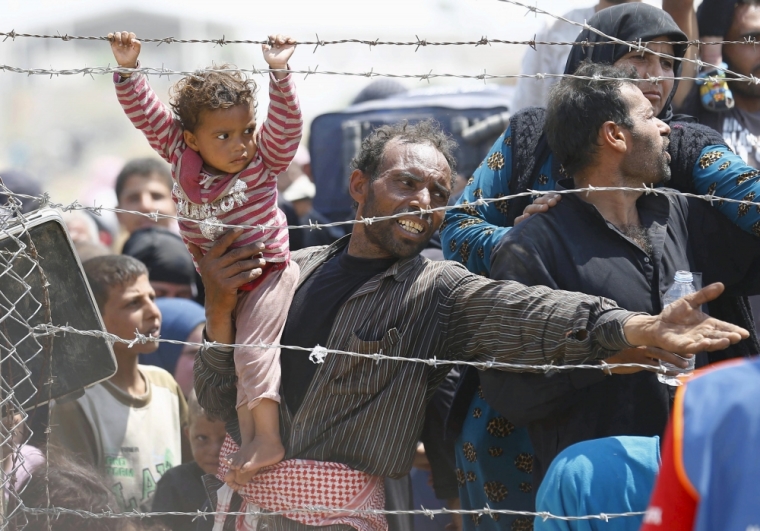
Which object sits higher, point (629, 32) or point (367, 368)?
point (629, 32)

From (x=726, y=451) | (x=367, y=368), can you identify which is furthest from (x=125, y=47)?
(x=726, y=451)

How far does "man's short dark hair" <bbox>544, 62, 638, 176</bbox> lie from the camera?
2947 mm

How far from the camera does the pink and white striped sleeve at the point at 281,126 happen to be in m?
2.74

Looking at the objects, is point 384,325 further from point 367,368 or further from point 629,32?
point 629,32

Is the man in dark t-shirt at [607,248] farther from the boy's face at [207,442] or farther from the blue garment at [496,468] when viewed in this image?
the boy's face at [207,442]

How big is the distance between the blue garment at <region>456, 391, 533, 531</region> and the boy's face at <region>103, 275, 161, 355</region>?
1636mm

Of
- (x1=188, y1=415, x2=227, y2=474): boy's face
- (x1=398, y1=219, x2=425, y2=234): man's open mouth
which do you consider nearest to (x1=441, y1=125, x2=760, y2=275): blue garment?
(x1=398, y1=219, x2=425, y2=234): man's open mouth

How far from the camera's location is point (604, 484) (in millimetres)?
2250

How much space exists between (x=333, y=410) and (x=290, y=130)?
0.76 m

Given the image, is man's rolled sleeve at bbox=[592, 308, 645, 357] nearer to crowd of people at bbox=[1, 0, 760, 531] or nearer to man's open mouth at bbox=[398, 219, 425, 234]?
crowd of people at bbox=[1, 0, 760, 531]

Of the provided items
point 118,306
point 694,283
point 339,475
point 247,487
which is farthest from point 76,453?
point 694,283

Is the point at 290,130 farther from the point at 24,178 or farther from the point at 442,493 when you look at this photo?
the point at 24,178

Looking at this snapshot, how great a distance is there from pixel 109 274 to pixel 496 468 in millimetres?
1994

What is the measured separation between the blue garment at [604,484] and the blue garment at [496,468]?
2.16ft
